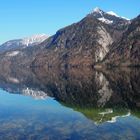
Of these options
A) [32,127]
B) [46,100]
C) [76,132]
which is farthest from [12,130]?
[46,100]

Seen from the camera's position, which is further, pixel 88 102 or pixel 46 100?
pixel 46 100

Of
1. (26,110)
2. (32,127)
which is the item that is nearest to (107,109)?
(26,110)

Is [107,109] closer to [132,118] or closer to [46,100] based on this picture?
[132,118]

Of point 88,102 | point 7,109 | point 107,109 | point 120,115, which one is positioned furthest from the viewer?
point 88,102

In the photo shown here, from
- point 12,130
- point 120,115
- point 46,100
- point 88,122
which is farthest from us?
point 46,100

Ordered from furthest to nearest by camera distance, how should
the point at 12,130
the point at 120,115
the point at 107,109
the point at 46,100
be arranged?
the point at 46,100 → the point at 107,109 → the point at 120,115 → the point at 12,130

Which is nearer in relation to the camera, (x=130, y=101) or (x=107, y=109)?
(x=107, y=109)

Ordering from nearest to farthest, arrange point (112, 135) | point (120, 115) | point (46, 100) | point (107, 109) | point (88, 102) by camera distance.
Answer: point (112, 135) < point (120, 115) < point (107, 109) < point (88, 102) < point (46, 100)

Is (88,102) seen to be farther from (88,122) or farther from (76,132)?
(76,132)
